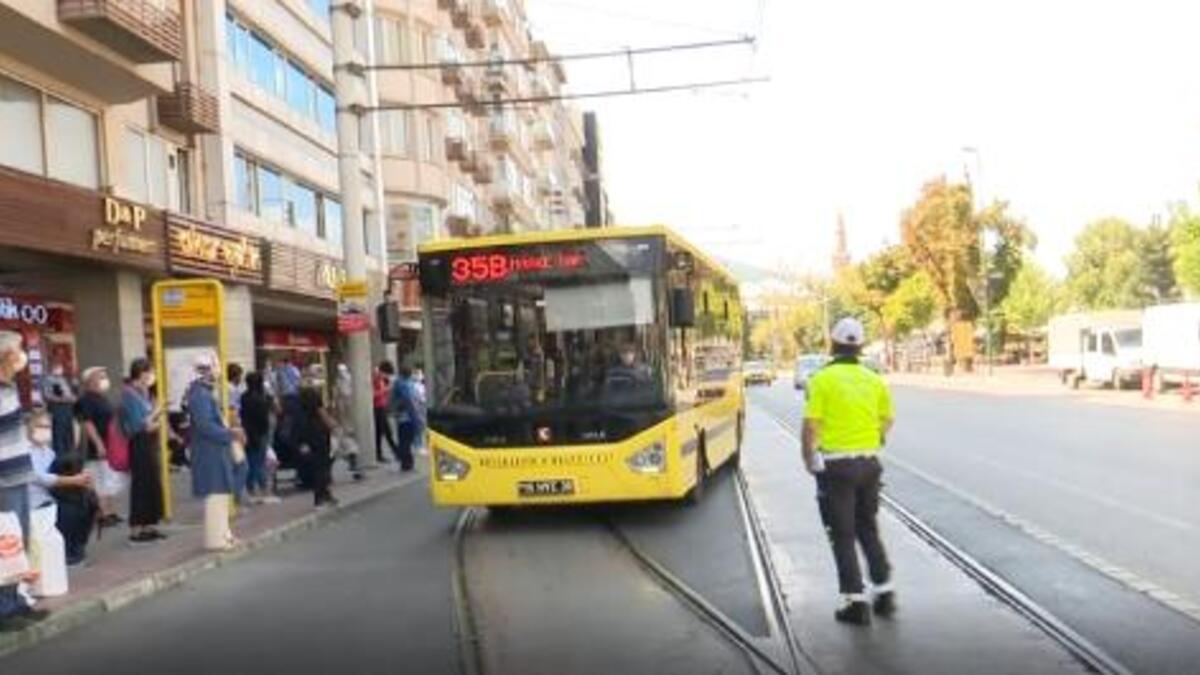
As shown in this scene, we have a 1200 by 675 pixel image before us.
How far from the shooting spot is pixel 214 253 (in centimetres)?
2678

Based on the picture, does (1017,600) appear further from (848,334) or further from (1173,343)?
(1173,343)

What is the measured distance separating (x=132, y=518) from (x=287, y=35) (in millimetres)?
21792

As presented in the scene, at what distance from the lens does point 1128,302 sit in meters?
116

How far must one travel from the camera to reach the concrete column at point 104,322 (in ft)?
77.2

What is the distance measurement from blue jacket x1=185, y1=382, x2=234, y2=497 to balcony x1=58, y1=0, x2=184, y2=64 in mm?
8224

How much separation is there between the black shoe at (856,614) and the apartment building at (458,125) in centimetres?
2072

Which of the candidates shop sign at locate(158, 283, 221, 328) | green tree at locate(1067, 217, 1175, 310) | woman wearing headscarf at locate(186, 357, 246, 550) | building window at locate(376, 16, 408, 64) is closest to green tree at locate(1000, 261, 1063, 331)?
green tree at locate(1067, 217, 1175, 310)

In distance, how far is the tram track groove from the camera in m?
7.68

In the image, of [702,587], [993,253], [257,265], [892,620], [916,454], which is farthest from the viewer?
[993,253]

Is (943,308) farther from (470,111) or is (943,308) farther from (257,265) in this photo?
(257,265)

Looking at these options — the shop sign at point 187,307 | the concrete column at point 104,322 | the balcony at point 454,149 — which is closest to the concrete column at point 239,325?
the concrete column at point 104,322

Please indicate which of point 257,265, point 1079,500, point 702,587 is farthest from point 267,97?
point 702,587

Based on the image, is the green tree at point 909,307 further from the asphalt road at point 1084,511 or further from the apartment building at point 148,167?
the asphalt road at point 1084,511

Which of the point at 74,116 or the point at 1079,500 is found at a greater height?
the point at 74,116
